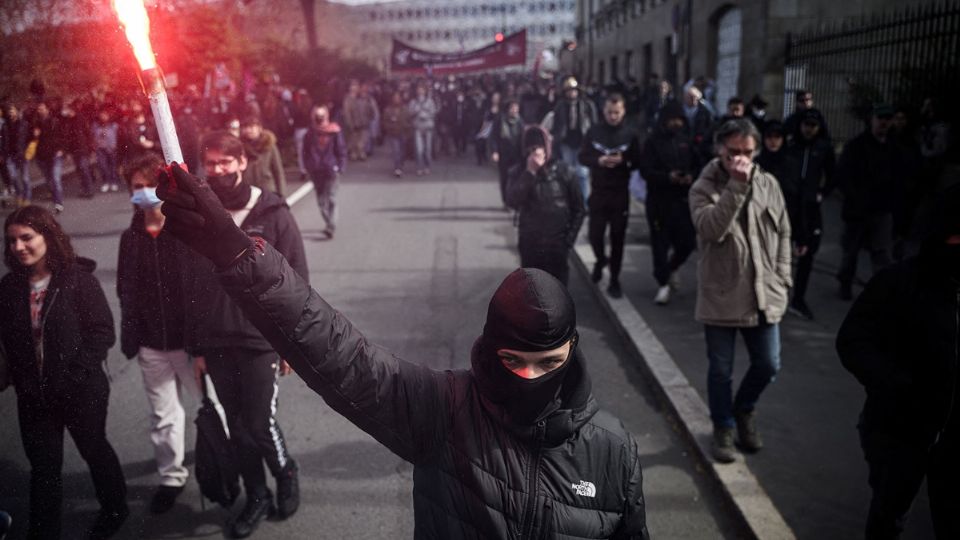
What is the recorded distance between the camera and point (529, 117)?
1519cm

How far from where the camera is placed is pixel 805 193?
21.6 feet

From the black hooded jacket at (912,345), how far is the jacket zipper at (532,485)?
158cm

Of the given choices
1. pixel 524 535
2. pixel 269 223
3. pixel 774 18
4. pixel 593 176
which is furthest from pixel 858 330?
pixel 774 18

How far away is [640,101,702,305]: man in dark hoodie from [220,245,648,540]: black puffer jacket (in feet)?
17.4

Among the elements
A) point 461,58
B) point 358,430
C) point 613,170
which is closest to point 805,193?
point 613,170

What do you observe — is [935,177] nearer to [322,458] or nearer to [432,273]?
[432,273]

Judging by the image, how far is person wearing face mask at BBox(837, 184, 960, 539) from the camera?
2.61 meters

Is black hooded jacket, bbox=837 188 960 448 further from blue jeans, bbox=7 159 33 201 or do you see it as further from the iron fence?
the iron fence

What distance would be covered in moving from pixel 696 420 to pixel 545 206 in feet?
7.13

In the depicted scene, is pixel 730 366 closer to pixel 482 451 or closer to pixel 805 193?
pixel 482 451

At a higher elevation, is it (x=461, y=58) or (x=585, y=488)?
(x=461, y=58)

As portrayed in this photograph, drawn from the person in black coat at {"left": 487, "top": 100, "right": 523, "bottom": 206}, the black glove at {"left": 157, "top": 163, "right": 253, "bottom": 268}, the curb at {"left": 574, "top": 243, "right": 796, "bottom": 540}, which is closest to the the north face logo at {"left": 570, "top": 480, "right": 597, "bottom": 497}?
the black glove at {"left": 157, "top": 163, "right": 253, "bottom": 268}

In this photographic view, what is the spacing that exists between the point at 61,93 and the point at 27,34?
6.8 inches

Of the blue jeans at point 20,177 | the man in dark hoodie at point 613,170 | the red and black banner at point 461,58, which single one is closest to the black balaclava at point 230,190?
the blue jeans at point 20,177
